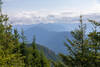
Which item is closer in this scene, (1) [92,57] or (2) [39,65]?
(1) [92,57]

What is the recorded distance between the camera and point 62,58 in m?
8.84

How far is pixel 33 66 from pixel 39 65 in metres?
2.19

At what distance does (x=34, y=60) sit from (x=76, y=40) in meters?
26.6

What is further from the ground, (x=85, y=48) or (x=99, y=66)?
(x=85, y=48)

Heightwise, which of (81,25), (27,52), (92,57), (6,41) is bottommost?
(27,52)

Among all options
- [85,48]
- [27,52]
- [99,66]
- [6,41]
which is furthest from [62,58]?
[27,52]

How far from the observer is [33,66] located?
34.6 m

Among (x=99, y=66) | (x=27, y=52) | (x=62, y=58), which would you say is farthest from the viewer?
(x=27, y=52)

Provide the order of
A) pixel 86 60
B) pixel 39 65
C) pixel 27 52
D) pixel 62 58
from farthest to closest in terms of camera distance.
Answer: pixel 39 65 < pixel 27 52 < pixel 62 58 < pixel 86 60

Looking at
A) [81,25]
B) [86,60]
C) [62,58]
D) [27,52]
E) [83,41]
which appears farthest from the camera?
[27,52]

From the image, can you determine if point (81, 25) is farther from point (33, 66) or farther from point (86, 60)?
point (33, 66)

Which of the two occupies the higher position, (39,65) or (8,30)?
(8,30)

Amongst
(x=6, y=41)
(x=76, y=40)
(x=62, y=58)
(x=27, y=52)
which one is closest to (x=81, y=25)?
(x=76, y=40)

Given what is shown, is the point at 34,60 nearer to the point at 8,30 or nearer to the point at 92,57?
the point at 8,30
